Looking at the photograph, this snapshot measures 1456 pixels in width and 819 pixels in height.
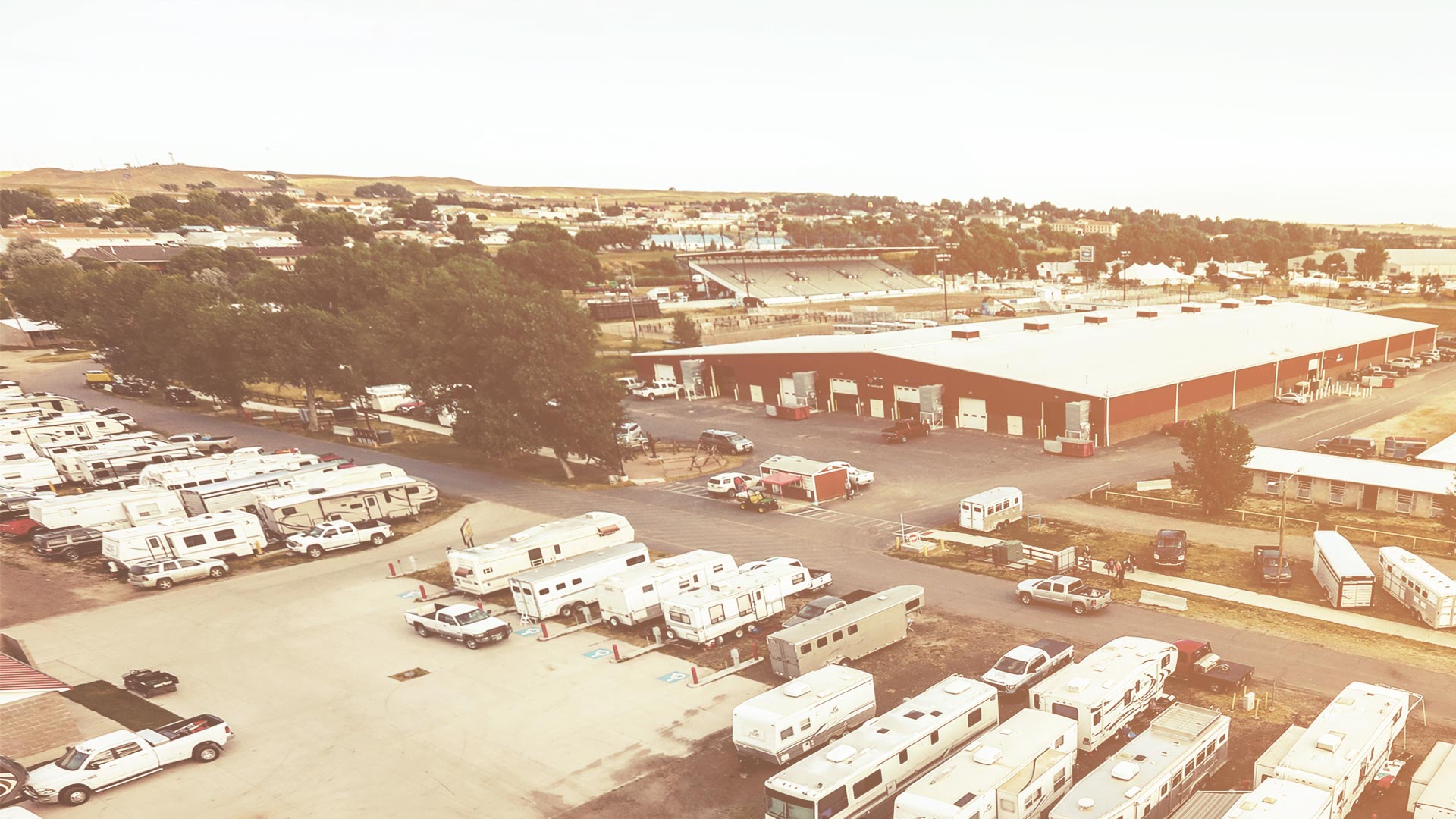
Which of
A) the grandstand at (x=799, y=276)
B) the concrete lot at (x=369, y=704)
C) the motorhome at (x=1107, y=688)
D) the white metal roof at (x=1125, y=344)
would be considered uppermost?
the grandstand at (x=799, y=276)

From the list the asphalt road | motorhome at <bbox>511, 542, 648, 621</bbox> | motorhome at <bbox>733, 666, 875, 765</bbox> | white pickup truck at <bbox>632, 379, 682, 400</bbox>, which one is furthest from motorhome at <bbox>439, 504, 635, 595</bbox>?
white pickup truck at <bbox>632, 379, 682, 400</bbox>

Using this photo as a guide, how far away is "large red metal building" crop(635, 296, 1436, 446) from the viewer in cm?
5356

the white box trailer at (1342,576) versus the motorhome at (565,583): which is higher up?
the white box trailer at (1342,576)

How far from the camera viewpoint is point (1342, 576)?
27.6m

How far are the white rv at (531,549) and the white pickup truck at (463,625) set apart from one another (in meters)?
2.27

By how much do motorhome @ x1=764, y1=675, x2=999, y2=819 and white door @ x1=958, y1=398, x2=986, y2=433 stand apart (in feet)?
122

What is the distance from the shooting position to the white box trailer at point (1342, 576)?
90.4ft

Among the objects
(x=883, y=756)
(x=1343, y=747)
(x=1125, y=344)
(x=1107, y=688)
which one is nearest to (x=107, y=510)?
(x=883, y=756)

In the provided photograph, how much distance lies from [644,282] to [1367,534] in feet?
479

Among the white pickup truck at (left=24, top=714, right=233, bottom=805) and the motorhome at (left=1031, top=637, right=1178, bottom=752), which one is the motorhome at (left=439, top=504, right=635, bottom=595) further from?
the motorhome at (left=1031, top=637, right=1178, bottom=752)

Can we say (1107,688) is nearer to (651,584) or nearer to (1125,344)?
(651,584)

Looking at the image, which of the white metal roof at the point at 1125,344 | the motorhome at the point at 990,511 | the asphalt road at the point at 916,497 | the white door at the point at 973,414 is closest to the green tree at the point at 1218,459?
the asphalt road at the point at 916,497

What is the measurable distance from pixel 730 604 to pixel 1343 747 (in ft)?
57.9

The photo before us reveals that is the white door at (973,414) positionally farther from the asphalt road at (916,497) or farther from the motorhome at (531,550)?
the motorhome at (531,550)
